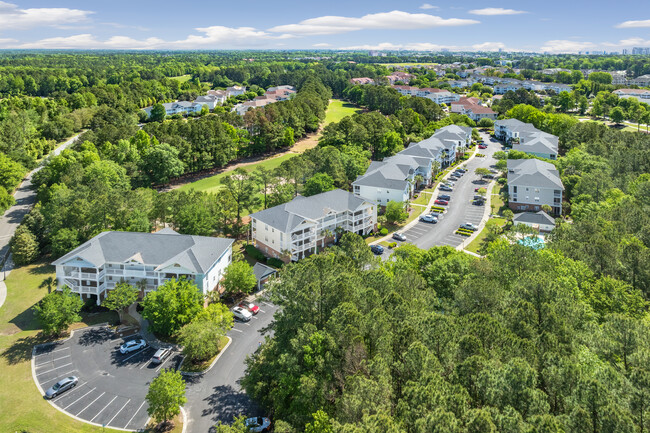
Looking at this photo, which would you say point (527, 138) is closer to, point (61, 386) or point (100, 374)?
point (100, 374)

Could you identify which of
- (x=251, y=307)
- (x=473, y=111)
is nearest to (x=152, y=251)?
(x=251, y=307)

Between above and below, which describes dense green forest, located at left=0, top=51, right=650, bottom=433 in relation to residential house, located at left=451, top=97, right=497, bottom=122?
below

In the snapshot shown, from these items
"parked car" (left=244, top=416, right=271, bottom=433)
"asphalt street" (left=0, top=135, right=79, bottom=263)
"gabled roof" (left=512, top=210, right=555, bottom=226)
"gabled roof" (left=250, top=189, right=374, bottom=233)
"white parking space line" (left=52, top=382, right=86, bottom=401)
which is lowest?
"white parking space line" (left=52, top=382, right=86, bottom=401)

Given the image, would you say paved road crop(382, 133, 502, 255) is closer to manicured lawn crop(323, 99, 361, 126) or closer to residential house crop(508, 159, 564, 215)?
residential house crop(508, 159, 564, 215)

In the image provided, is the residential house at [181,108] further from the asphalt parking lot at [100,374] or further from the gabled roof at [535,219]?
the gabled roof at [535,219]

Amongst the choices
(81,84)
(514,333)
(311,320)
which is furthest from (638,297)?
(81,84)

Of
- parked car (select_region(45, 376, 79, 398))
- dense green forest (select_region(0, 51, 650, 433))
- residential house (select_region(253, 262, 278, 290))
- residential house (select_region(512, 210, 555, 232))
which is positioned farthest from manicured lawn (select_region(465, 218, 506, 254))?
parked car (select_region(45, 376, 79, 398))

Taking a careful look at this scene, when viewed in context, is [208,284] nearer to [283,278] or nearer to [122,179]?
[283,278]
